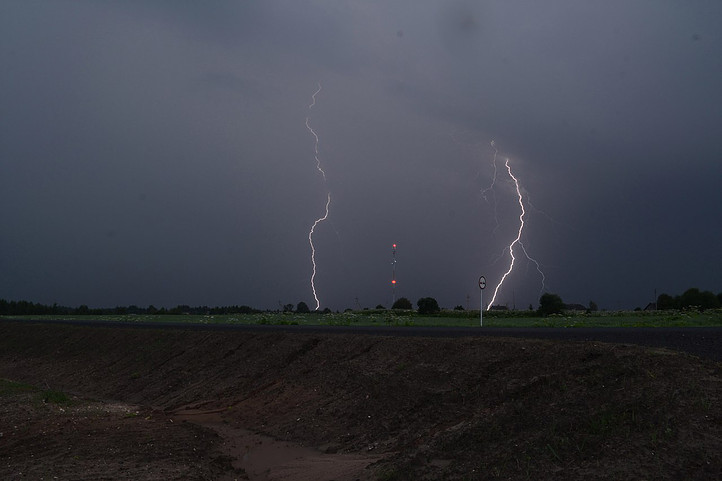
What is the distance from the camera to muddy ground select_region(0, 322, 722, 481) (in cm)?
830

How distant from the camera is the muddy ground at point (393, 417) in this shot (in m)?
8.30

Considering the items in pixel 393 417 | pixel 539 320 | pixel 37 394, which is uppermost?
pixel 539 320

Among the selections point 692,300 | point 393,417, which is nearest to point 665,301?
point 692,300

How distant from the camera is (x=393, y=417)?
1294 centimetres

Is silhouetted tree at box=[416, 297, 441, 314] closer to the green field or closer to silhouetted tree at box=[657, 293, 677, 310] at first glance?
the green field

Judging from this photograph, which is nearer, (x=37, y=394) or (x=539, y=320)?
(x=37, y=394)

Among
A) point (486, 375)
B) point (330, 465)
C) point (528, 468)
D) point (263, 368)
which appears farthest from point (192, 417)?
point (528, 468)

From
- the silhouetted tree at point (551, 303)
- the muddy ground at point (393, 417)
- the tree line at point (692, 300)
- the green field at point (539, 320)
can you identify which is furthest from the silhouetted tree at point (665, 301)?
the muddy ground at point (393, 417)

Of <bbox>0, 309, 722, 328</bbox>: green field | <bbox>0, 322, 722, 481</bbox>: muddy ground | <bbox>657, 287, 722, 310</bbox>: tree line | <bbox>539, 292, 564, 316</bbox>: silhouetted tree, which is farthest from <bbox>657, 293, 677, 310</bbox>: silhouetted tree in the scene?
<bbox>0, 322, 722, 481</bbox>: muddy ground

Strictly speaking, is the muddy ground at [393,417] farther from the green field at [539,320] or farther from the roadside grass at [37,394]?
the green field at [539,320]

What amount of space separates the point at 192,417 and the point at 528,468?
11.7 metres

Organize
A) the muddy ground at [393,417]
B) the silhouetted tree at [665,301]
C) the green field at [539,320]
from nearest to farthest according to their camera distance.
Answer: the muddy ground at [393,417] → the green field at [539,320] → the silhouetted tree at [665,301]

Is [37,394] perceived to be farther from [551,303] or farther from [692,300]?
[692,300]

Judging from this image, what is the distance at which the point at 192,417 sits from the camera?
17281 millimetres
